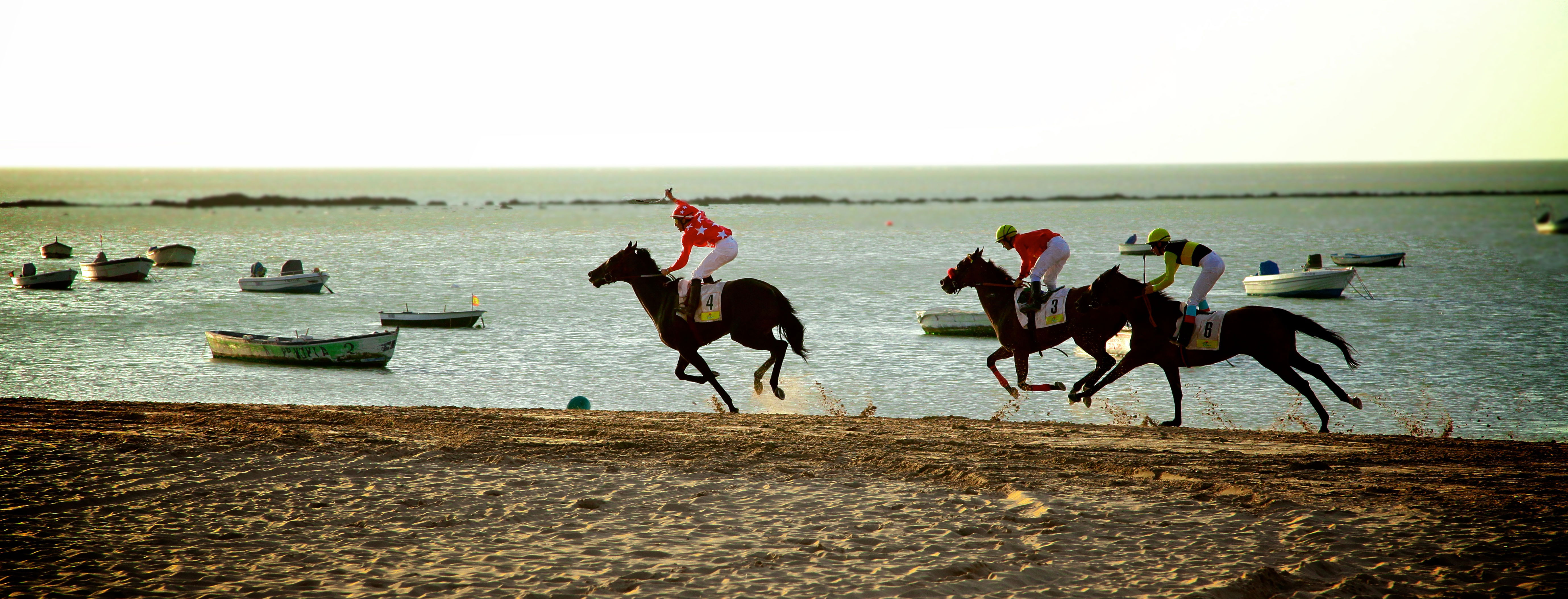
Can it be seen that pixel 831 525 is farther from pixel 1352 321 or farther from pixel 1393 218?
pixel 1393 218

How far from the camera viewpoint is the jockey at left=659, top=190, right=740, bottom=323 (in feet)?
48.4

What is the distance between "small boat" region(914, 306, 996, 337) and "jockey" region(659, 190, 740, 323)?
1527 cm

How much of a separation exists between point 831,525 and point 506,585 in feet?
7.99

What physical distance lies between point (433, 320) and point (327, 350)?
763 cm

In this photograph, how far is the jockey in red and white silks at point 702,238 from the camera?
14734mm

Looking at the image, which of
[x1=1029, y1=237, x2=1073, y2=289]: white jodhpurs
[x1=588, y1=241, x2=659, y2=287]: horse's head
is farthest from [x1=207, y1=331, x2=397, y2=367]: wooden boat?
[x1=1029, y1=237, x2=1073, y2=289]: white jodhpurs

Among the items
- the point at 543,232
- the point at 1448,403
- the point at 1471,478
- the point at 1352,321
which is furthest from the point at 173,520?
the point at 543,232

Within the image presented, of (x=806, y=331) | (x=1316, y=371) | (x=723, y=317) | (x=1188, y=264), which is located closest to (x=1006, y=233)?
(x=1188, y=264)

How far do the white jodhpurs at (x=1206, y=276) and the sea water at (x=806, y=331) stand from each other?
65cm

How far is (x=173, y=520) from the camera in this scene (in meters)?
8.02

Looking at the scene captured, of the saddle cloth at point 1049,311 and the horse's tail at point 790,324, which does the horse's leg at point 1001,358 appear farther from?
the horse's tail at point 790,324

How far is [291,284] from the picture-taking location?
43.8 m

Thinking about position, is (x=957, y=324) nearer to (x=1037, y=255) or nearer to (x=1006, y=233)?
(x=1037, y=255)

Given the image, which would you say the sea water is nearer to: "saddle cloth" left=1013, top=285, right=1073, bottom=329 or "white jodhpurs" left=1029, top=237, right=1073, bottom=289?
"saddle cloth" left=1013, top=285, right=1073, bottom=329
